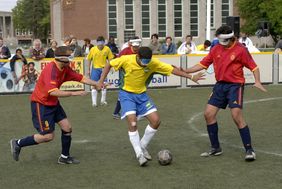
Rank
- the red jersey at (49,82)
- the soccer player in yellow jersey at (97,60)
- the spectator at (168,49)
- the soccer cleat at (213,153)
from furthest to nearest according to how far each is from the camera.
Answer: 1. the spectator at (168,49)
2. the soccer player in yellow jersey at (97,60)
3. the soccer cleat at (213,153)
4. the red jersey at (49,82)

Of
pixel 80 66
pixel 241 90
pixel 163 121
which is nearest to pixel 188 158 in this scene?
pixel 241 90

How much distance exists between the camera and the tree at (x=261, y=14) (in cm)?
5276

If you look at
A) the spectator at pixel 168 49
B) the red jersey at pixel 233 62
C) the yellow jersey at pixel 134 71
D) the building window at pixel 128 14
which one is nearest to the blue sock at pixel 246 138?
the red jersey at pixel 233 62

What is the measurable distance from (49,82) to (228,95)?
2598 mm

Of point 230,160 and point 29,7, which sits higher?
point 29,7

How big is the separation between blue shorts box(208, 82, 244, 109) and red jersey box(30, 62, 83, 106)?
216 centimetres

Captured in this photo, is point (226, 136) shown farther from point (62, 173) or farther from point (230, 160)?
point (62, 173)

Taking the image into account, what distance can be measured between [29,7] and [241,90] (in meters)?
112

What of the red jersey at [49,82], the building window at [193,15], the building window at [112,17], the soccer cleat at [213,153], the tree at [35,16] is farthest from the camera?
the tree at [35,16]

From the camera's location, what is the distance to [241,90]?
787 centimetres

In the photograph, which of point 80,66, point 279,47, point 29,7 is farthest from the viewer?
point 29,7

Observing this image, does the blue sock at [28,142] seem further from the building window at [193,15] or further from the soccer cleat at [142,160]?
the building window at [193,15]

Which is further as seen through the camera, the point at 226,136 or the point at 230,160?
the point at 226,136

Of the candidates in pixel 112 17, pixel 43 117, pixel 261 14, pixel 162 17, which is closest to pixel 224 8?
pixel 162 17
